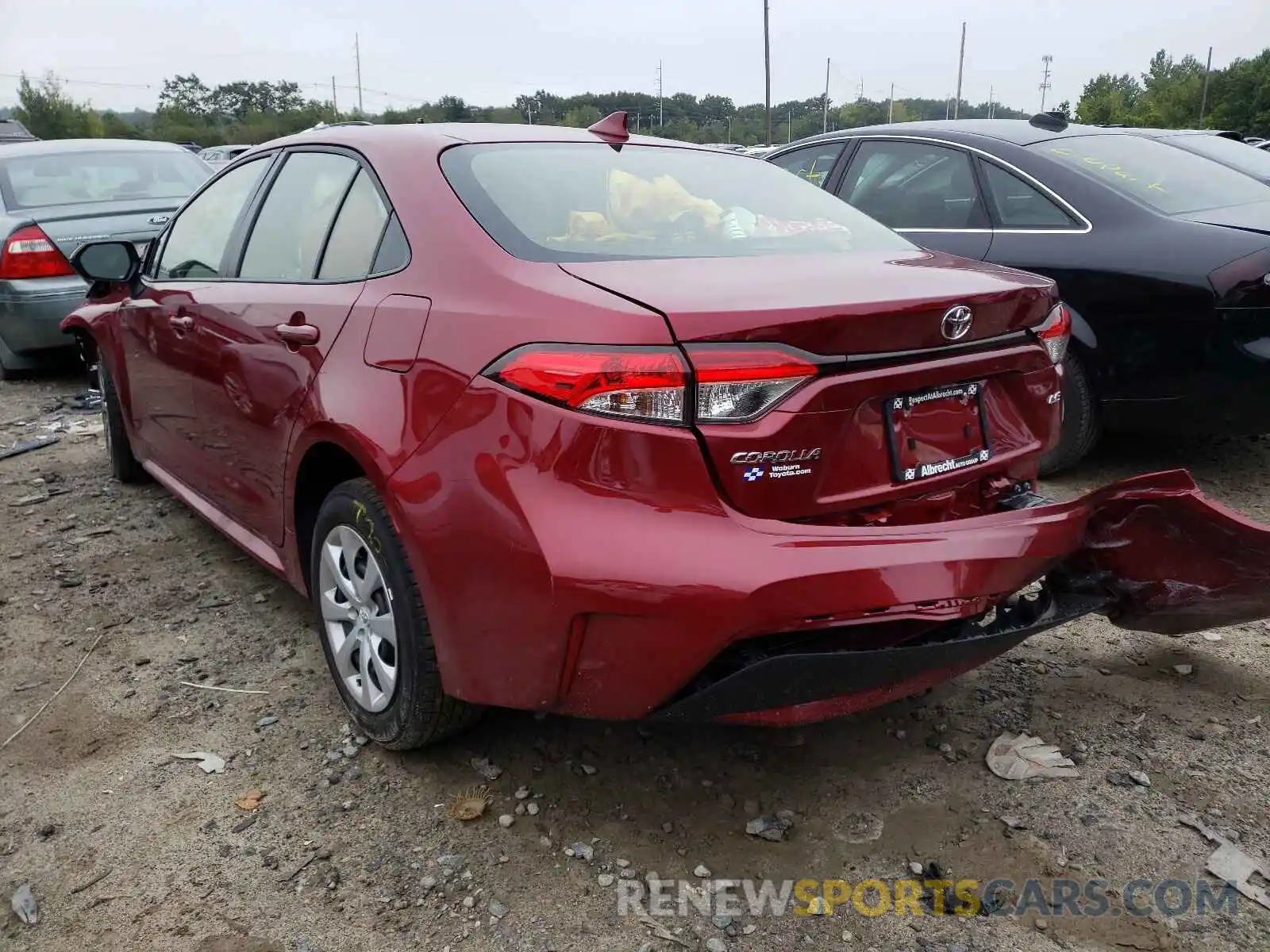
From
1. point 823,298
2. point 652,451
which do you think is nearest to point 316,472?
point 652,451

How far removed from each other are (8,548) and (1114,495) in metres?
4.09

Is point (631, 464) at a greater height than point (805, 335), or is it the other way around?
point (805, 335)

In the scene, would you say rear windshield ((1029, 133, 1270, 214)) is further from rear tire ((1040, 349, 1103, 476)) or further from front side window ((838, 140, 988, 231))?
rear tire ((1040, 349, 1103, 476))

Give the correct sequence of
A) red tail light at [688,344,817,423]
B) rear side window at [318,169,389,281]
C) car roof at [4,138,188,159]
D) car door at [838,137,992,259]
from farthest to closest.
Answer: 1. car roof at [4,138,188,159]
2. car door at [838,137,992,259]
3. rear side window at [318,169,389,281]
4. red tail light at [688,344,817,423]

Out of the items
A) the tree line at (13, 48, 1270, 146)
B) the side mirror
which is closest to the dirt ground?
the side mirror

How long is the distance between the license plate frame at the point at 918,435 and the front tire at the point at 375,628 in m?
1.09

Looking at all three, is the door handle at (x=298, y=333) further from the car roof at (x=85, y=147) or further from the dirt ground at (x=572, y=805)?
the car roof at (x=85, y=147)

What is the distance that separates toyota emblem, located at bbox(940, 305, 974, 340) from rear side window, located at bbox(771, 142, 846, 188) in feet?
11.2

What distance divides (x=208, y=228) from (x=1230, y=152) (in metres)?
5.14

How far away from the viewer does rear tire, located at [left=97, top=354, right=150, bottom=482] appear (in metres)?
4.51

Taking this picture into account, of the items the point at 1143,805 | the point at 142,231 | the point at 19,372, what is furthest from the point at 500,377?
the point at 19,372

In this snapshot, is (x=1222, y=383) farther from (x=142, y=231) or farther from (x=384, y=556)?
(x=142, y=231)

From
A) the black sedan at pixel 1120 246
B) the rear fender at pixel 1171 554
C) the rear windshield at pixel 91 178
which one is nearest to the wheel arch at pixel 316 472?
the rear fender at pixel 1171 554

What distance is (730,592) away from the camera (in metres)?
1.85
